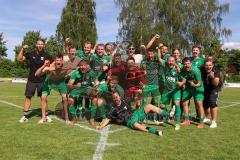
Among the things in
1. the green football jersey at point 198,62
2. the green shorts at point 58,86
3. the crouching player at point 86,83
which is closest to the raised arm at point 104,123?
the crouching player at point 86,83

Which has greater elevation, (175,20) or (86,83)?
(175,20)

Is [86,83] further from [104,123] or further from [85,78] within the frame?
[104,123]

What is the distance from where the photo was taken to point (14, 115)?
984 cm

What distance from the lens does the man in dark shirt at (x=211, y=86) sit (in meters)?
8.38

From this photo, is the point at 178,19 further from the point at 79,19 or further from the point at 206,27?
the point at 79,19

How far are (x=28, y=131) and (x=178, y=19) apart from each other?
35.2 meters

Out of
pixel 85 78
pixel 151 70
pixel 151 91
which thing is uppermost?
pixel 151 70

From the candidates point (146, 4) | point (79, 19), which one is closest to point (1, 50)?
point (79, 19)

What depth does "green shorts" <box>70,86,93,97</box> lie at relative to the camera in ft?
Answer: 28.5

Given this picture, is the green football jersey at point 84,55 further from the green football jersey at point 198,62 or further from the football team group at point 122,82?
the green football jersey at point 198,62

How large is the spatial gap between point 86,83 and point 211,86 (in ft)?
9.92

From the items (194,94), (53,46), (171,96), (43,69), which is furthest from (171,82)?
(53,46)

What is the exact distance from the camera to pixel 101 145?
6.13m

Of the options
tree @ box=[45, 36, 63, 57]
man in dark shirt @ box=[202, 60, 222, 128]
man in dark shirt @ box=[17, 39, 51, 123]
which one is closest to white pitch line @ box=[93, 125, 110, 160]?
man in dark shirt @ box=[17, 39, 51, 123]
